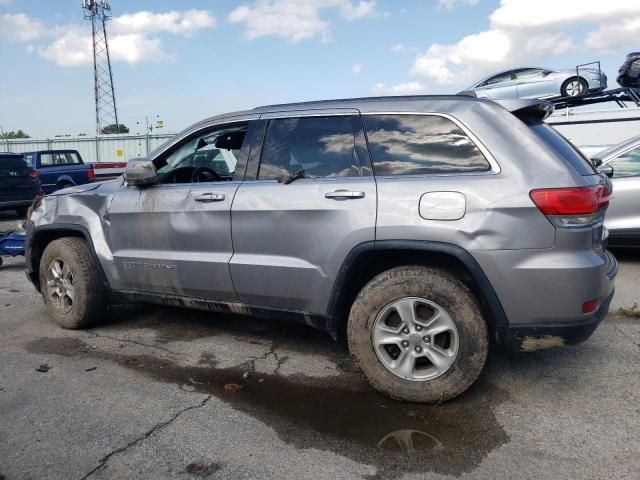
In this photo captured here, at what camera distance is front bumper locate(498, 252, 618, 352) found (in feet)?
10.3

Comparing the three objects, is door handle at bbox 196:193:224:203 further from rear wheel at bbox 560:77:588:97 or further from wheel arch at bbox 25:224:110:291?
rear wheel at bbox 560:77:588:97

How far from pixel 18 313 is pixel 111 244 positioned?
69.8 inches

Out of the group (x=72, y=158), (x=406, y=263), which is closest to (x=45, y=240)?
(x=406, y=263)

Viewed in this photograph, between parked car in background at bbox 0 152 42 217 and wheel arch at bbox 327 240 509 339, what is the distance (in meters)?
11.5

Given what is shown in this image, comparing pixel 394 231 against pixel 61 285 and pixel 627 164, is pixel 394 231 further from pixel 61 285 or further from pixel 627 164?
pixel 627 164

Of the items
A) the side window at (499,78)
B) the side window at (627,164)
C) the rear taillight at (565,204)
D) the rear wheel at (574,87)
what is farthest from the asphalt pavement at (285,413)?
the side window at (499,78)

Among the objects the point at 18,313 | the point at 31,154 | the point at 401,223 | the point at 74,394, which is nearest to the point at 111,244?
the point at 74,394

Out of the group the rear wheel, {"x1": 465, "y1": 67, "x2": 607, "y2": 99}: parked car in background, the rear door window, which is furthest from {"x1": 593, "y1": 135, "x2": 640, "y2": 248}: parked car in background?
the rear door window

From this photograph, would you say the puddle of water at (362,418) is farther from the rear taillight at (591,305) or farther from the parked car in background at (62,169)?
the parked car in background at (62,169)

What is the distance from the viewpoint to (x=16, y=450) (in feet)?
9.66

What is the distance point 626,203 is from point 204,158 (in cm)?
512

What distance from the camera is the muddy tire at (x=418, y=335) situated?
128 inches

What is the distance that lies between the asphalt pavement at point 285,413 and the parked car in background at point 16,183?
9175 millimetres

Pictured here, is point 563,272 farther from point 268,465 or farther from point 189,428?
point 189,428
